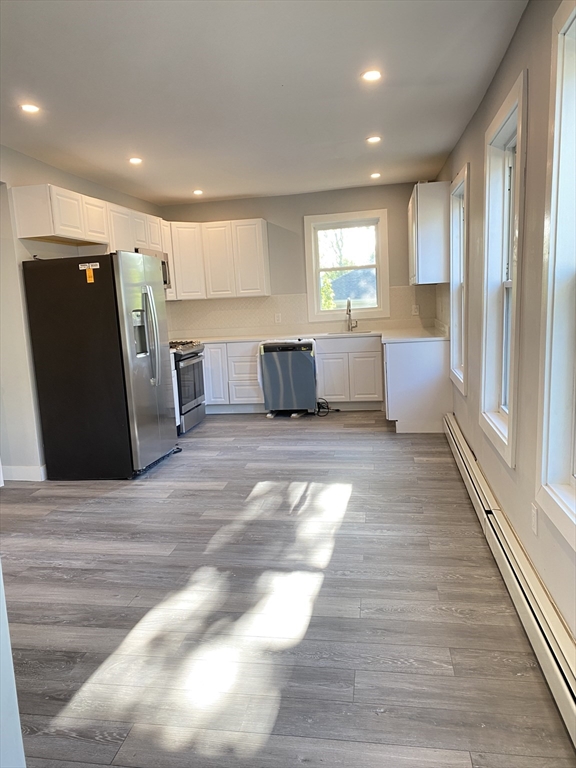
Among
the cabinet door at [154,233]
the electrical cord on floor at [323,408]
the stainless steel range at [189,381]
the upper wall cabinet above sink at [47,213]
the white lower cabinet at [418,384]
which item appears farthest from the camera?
the electrical cord on floor at [323,408]

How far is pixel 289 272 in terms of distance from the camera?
246 inches

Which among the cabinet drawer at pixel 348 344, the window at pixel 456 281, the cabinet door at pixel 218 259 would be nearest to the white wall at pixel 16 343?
the cabinet door at pixel 218 259

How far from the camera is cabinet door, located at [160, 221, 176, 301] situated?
18.9 feet

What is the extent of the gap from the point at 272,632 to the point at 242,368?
4.06 m

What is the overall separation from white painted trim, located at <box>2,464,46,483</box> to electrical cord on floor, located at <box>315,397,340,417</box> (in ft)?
9.54

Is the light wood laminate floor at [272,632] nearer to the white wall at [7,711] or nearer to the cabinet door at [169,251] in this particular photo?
the white wall at [7,711]

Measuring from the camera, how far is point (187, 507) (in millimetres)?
3404

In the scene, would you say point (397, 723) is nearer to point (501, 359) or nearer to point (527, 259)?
point (527, 259)

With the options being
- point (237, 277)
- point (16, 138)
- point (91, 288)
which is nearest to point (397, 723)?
point (91, 288)

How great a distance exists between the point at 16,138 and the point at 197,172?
1.60m

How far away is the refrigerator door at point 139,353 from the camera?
3883 millimetres

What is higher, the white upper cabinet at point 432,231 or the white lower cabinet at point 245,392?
the white upper cabinet at point 432,231

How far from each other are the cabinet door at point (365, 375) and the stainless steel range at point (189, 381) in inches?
66.9

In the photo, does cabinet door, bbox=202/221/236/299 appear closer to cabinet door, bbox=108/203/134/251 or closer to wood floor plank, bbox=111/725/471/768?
cabinet door, bbox=108/203/134/251
